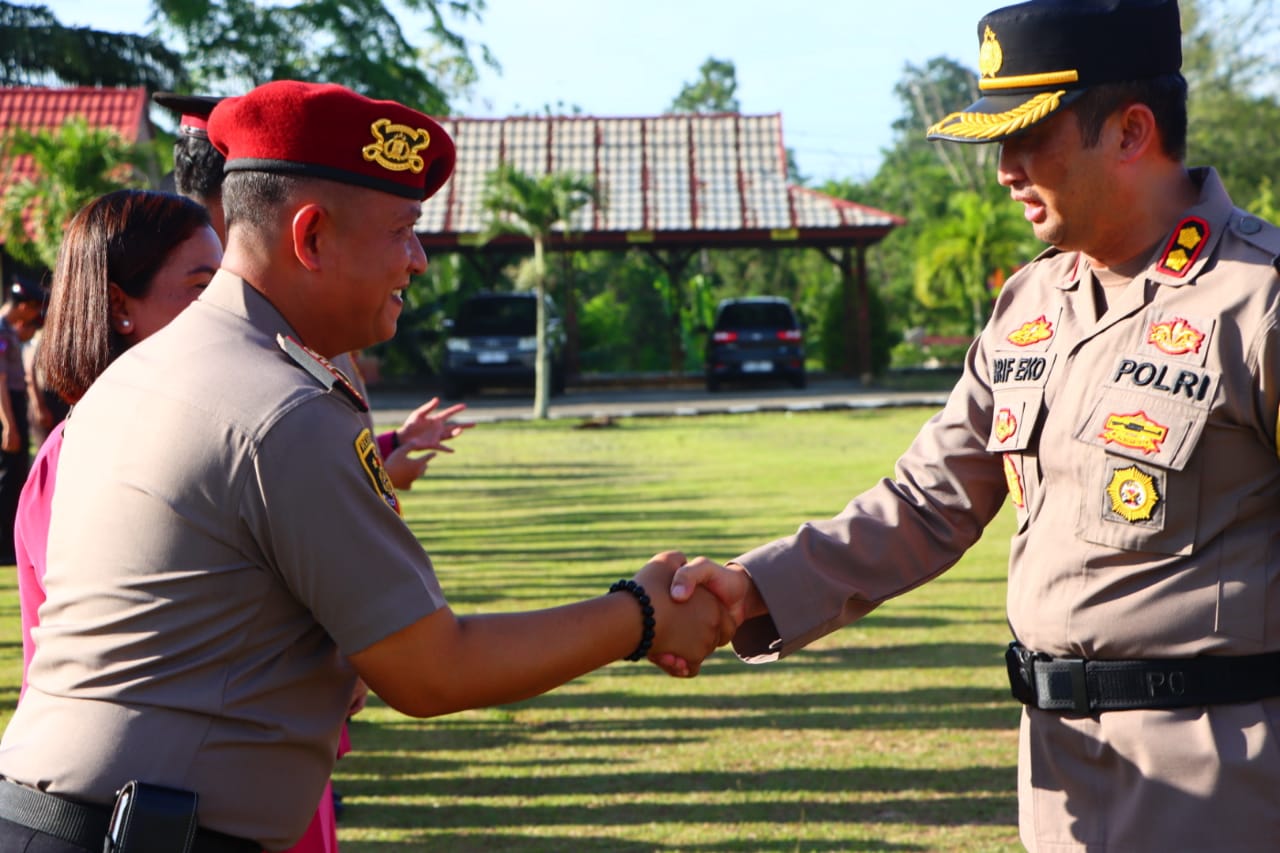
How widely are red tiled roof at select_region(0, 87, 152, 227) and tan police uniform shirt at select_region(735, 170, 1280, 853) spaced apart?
2229 cm

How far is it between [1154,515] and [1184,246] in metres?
0.50

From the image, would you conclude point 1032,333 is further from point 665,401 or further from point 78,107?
point 78,107

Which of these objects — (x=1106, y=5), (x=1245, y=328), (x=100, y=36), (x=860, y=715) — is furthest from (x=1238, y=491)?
(x=100, y=36)

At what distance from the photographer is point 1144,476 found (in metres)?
2.39

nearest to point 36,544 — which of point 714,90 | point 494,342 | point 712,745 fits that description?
point 712,745

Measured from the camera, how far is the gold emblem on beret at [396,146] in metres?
2.16

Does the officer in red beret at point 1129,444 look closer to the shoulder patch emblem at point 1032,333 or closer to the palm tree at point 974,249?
the shoulder patch emblem at point 1032,333

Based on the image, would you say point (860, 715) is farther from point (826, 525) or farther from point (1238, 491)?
point (1238, 491)

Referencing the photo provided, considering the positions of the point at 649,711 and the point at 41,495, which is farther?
the point at 649,711

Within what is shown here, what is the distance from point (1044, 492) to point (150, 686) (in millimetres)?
1570

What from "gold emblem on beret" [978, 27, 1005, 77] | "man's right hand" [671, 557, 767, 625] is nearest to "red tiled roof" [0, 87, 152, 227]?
"man's right hand" [671, 557, 767, 625]

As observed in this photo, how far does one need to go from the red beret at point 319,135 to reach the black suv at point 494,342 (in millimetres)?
22159

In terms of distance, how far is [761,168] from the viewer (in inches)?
1168

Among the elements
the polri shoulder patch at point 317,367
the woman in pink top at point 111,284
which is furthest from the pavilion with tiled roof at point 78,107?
the polri shoulder patch at point 317,367
